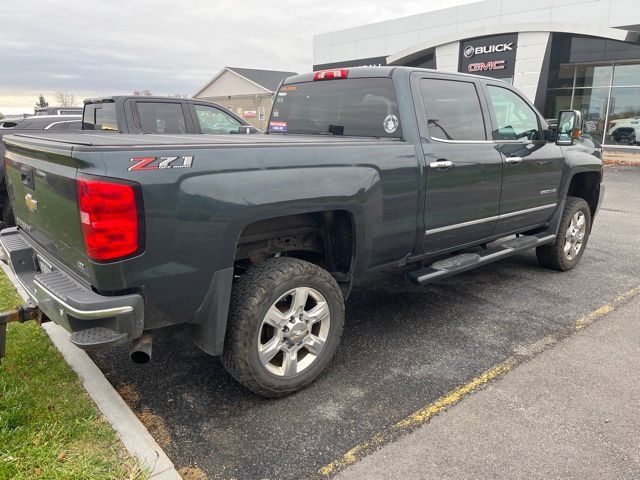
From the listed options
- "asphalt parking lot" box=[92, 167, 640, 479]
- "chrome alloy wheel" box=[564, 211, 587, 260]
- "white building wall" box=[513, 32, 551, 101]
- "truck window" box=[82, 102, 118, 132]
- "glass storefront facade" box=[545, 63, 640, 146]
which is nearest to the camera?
"asphalt parking lot" box=[92, 167, 640, 479]

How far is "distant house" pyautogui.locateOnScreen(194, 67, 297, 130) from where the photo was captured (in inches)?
1490

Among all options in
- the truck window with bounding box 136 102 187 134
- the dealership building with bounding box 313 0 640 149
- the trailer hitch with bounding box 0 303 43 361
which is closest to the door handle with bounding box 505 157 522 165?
the trailer hitch with bounding box 0 303 43 361

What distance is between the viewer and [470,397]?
123 inches

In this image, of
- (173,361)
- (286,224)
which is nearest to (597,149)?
(286,224)

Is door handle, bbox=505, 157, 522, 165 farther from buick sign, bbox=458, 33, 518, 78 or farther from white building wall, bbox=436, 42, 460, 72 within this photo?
white building wall, bbox=436, 42, 460, 72

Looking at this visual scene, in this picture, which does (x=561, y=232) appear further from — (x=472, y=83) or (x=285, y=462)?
(x=285, y=462)

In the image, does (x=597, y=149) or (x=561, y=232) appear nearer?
(x=561, y=232)

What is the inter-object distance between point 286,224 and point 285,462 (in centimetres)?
135

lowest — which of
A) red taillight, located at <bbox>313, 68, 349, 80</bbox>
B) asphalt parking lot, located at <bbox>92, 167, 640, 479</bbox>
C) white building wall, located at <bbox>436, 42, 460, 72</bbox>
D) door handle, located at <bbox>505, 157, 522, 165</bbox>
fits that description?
asphalt parking lot, located at <bbox>92, 167, 640, 479</bbox>

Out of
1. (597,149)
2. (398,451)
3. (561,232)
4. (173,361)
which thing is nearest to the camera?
(398,451)

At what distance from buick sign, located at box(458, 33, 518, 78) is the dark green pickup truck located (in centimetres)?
1872

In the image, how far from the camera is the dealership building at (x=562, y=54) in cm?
1931

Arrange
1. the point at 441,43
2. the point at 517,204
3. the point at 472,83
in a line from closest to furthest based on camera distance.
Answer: the point at 472,83, the point at 517,204, the point at 441,43

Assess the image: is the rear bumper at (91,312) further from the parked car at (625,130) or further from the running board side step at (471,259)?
the parked car at (625,130)
